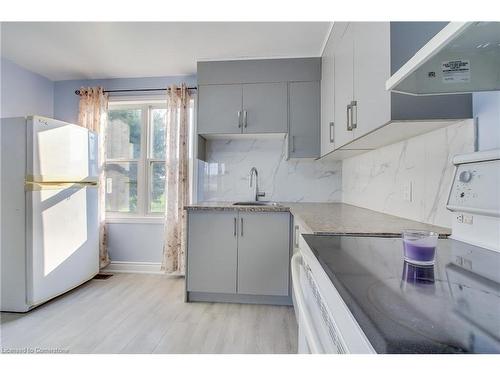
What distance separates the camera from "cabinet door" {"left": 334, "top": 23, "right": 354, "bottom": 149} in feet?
4.82

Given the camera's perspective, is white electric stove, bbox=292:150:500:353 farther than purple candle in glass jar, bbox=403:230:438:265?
No

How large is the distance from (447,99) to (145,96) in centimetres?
290

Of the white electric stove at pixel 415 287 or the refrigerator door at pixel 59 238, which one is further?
the refrigerator door at pixel 59 238

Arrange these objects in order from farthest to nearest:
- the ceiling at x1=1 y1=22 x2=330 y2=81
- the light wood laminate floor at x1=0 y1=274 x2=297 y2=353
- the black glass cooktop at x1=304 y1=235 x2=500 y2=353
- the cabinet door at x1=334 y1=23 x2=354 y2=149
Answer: the ceiling at x1=1 y1=22 x2=330 y2=81 → the light wood laminate floor at x1=0 y1=274 x2=297 y2=353 → the cabinet door at x1=334 y1=23 x2=354 y2=149 → the black glass cooktop at x1=304 y1=235 x2=500 y2=353

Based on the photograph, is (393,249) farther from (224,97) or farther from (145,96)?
(145,96)

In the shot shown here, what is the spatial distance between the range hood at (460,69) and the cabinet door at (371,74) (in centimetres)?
20

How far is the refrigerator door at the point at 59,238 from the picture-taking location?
204 centimetres

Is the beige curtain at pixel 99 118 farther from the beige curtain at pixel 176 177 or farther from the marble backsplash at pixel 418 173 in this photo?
the marble backsplash at pixel 418 173

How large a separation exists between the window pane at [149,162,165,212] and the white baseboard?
668mm

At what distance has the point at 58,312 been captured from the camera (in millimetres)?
2047

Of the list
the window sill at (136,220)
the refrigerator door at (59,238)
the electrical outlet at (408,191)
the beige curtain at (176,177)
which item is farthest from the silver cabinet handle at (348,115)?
the refrigerator door at (59,238)

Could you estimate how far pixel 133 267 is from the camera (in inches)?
117

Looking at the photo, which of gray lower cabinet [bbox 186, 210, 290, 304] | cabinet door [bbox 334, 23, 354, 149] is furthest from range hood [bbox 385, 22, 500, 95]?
gray lower cabinet [bbox 186, 210, 290, 304]

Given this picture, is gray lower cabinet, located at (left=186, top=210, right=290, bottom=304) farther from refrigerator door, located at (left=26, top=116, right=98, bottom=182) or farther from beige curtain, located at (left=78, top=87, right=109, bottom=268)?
beige curtain, located at (left=78, top=87, right=109, bottom=268)
